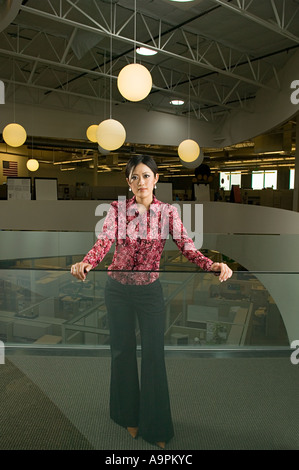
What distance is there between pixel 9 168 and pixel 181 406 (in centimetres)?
1753

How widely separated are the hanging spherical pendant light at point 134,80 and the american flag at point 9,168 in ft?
49.8

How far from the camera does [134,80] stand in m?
3.56

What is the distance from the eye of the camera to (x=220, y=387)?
183cm

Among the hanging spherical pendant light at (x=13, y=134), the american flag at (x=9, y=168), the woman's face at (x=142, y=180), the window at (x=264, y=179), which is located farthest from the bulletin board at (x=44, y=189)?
the window at (x=264, y=179)

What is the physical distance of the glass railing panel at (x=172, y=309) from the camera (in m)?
1.80

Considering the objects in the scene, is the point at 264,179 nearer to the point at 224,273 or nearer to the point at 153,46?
the point at 153,46

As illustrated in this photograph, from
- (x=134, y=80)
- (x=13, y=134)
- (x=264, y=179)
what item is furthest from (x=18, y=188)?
(x=264, y=179)

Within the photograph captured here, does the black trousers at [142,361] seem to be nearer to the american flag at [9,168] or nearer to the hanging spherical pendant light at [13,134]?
the hanging spherical pendant light at [13,134]

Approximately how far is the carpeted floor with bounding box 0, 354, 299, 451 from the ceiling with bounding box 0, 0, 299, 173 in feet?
12.8

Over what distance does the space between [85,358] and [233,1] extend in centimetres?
639

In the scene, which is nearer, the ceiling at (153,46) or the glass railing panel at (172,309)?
the glass railing panel at (172,309)

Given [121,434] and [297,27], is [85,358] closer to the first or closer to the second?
[121,434]

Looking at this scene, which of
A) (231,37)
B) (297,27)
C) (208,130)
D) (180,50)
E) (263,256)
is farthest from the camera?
(208,130)

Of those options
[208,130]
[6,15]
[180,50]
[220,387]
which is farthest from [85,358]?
[208,130]
